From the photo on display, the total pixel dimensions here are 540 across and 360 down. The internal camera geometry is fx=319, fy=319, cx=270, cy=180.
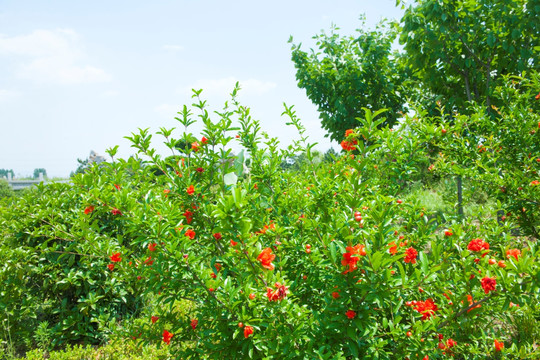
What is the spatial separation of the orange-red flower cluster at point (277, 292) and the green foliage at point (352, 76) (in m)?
5.55

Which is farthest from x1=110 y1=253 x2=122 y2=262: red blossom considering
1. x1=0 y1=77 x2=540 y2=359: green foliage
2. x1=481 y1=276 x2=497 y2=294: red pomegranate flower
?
x1=481 y1=276 x2=497 y2=294: red pomegranate flower

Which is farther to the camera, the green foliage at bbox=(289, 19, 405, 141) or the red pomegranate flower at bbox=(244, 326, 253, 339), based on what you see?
the green foliage at bbox=(289, 19, 405, 141)

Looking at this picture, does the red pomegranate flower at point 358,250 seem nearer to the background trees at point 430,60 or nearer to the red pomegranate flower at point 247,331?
the red pomegranate flower at point 247,331

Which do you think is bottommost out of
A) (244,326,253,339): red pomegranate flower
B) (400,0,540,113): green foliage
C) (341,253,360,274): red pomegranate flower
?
(244,326,253,339): red pomegranate flower

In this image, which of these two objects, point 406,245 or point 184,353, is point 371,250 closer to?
point 406,245

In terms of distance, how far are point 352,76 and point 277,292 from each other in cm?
587

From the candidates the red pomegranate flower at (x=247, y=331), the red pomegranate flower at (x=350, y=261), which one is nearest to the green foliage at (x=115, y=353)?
the red pomegranate flower at (x=247, y=331)

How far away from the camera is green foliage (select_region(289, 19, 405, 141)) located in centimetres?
655

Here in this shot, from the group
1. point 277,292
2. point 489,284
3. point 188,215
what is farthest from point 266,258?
point 489,284

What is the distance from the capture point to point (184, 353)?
6.29 ft

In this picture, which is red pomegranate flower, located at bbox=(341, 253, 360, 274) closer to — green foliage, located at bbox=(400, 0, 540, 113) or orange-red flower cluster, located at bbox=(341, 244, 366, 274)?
orange-red flower cluster, located at bbox=(341, 244, 366, 274)

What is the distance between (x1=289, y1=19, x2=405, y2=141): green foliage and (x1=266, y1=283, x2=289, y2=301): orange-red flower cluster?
5.55 metres

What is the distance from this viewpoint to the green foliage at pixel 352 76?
6555 mm

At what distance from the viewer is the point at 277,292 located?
1416mm
